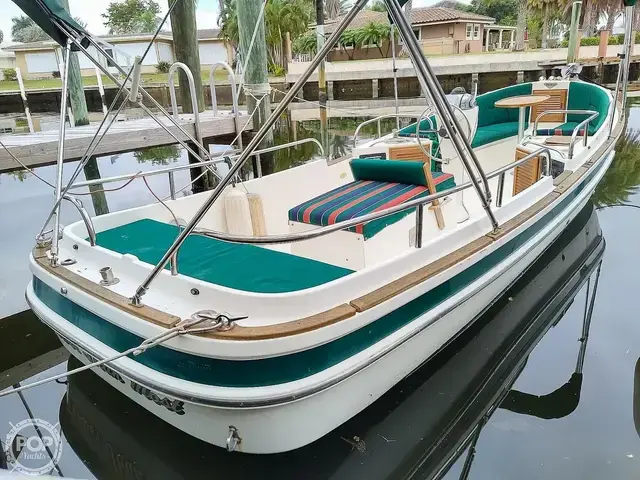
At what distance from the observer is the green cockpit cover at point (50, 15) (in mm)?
2865

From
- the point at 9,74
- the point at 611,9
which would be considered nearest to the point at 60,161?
the point at 611,9

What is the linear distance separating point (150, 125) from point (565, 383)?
6.69 metres

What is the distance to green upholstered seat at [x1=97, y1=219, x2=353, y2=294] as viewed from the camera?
259 cm

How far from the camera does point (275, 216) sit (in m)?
4.15

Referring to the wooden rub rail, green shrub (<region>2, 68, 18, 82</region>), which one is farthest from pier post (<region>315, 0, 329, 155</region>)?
green shrub (<region>2, 68, 18, 82</region>)

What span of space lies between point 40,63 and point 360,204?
3752 centimetres

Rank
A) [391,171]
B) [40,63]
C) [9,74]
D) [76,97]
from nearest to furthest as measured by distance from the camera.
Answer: [391,171], [76,97], [40,63], [9,74]

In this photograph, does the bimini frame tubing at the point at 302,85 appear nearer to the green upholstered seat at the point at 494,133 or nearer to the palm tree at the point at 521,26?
the green upholstered seat at the point at 494,133

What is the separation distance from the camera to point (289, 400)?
223 centimetres

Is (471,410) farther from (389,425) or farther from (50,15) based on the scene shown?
(50,15)

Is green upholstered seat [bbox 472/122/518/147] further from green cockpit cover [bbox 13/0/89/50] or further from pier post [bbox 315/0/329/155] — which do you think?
green cockpit cover [bbox 13/0/89/50]

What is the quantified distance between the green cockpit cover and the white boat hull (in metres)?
1.68

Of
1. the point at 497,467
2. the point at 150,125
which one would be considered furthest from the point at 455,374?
the point at 150,125

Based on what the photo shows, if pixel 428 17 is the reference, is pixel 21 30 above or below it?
above
